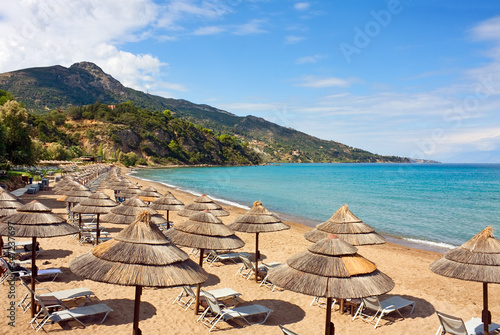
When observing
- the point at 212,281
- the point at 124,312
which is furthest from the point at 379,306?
the point at 124,312

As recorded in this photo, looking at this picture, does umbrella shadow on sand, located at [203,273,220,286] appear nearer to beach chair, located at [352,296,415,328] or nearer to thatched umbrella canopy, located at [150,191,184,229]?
beach chair, located at [352,296,415,328]

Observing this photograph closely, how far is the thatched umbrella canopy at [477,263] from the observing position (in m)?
6.09

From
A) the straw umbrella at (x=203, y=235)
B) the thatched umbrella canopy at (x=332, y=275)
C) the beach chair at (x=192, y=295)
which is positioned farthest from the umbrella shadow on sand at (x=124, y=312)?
the thatched umbrella canopy at (x=332, y=275)

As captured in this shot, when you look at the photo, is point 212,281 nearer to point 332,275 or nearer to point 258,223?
point 258,223

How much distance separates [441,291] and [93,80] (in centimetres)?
21493

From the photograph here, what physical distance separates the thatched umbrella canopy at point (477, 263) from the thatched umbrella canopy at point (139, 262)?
4.51 metres

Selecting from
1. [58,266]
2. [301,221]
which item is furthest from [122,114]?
[58,266]

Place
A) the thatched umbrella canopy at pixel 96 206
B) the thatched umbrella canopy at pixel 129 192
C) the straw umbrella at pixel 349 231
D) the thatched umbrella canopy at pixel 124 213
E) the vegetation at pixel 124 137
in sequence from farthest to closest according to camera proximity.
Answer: the vegetation at pixel 124 137 → the thatched umbrella canopy at pixel 129 192 → the thatched umbrella canopy at pixel 96 206 → the thatched umbrella canopy at pixel 124 213 → the straw umbrella at pixel 349 231

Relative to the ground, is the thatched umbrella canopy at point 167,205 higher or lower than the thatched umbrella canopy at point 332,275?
lower

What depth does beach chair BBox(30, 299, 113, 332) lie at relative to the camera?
21.1ft

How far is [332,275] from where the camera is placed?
4871 millimetres

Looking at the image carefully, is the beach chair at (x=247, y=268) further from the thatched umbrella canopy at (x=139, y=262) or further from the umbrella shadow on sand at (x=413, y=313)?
the thatched umbrella canopy at (x=139, y=262)

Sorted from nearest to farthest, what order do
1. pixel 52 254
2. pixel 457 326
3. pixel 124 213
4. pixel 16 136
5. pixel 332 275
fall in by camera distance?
pixel 332 275, pixel 457 326, pixel 124 213, pixel 52 254, pixel 16 136

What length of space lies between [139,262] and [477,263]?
5.61 metres
